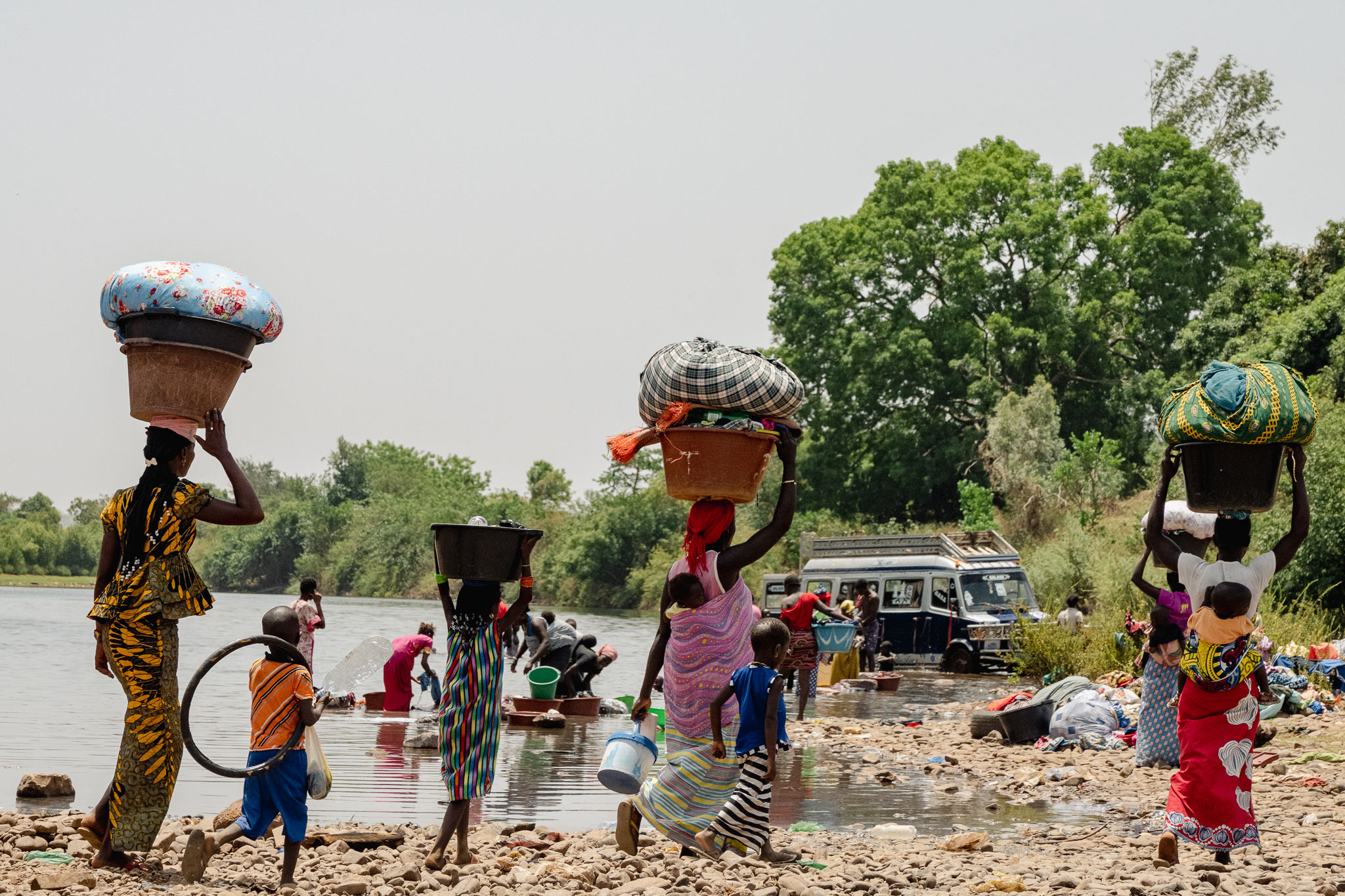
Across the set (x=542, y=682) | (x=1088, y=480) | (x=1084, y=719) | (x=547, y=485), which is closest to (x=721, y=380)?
(x=1084, y=719)

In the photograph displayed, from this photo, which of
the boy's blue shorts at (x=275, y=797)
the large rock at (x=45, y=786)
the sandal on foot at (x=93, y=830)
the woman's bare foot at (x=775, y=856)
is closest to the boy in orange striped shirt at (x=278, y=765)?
the boy's blue shorts at (x=275, y=797)

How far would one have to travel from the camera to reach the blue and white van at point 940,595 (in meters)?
24.3

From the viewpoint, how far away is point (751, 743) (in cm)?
633

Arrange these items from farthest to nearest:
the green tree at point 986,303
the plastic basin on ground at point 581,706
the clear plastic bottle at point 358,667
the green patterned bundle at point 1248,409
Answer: the green tree at point 986,303 → the clear plastic bottle at point 358,667 → the plastic basin on ground at point 581,706 → the green patterned bundle at point 1248,409

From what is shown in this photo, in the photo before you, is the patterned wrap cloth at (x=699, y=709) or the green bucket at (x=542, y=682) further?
the green bucket at (x=542, y=682)

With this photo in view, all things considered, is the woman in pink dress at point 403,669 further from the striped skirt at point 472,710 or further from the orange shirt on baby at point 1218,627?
the orange shirt on baby at point 1218,627

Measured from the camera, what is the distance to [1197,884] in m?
5.94

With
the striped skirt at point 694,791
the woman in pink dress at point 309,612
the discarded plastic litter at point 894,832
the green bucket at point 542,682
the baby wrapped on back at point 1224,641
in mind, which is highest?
the baby wrapped on back at point 1224,641

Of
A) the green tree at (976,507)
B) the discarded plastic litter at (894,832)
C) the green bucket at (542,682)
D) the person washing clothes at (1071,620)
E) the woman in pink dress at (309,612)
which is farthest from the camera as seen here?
the green tree at (976,507)

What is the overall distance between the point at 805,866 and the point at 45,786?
18.4 feet

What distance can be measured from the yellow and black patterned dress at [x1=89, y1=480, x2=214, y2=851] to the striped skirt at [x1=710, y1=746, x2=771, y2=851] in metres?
2.68

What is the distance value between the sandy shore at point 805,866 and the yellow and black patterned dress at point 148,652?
12.2 inches

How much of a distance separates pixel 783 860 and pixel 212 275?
4165 mm

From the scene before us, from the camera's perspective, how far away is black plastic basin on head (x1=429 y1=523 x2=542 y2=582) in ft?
20.7
